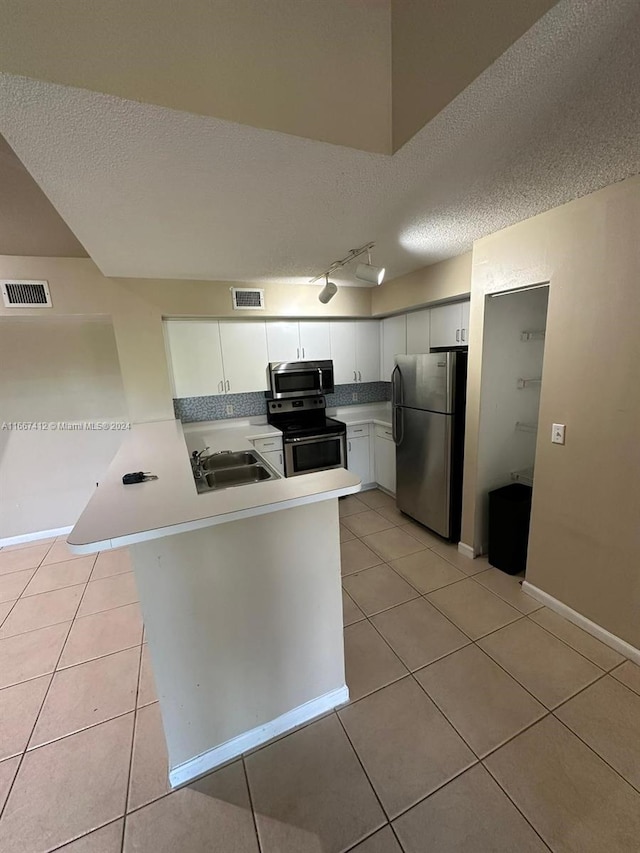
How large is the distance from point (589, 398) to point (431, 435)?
1.19 m

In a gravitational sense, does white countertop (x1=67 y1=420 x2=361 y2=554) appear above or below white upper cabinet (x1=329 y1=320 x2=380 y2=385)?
below

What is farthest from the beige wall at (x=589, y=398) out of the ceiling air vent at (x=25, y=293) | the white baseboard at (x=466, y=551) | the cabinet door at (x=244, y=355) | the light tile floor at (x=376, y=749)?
the ceiling air vent at (x=25, y=293)

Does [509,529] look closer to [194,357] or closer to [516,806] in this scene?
[516,806]

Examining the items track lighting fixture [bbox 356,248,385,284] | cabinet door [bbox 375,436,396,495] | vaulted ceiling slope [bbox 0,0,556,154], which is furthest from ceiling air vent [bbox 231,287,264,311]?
vaulted ceiling slope [bbox 0,0,556,154]

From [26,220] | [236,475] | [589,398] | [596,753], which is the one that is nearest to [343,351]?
[236,475]

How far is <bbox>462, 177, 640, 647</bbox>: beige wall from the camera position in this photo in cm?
167

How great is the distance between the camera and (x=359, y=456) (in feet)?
13.0

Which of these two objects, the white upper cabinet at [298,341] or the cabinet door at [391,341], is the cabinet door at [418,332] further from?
the white upper cabinet at [298,341]

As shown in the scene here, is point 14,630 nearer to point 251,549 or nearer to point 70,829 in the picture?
point 70,829

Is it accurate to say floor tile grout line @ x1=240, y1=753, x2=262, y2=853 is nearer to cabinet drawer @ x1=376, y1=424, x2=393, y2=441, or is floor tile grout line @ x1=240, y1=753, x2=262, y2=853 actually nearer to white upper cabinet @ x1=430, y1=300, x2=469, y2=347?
cabinet drawer @ x1=376, y1=424, x2=393, y2=441

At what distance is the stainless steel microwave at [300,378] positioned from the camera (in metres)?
3.55

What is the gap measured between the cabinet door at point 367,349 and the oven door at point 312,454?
0.91m

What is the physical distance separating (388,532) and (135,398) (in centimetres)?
259

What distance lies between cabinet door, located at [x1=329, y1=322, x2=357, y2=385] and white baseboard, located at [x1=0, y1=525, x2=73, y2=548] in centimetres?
322
